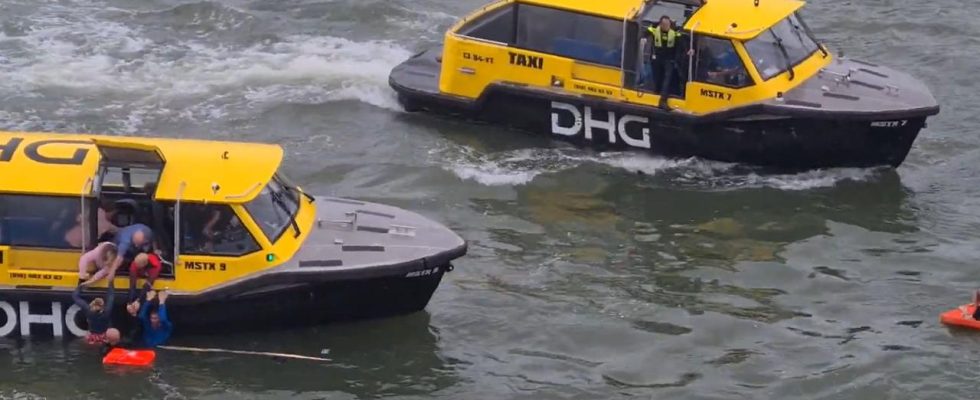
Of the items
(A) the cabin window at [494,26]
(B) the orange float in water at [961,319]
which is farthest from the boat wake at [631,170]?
(B) the orange float in water at [961,319]


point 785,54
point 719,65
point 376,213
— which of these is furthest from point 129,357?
point 785,54

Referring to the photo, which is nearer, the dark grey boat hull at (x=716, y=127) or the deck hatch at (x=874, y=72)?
the dark grey boat hull at (x=716, y=127)

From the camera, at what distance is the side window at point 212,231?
1405cm

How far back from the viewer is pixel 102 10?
25.8 m

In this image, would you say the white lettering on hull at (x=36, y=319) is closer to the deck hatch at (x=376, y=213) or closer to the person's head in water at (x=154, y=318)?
the person's head in water at (x=154, y=318)

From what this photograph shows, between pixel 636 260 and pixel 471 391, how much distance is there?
349 centimetres

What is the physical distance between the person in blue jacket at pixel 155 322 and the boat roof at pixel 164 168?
0.90 meters

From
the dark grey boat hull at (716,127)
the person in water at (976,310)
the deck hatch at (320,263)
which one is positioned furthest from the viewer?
the dark grey boat hull at (716,127)

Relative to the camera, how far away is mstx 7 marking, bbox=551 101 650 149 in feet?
65.1

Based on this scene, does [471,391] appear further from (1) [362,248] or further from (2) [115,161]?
(2) [115,161]

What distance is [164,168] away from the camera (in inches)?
558

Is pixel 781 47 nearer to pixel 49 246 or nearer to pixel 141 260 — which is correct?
pixel 141 260

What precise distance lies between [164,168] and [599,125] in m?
7.28

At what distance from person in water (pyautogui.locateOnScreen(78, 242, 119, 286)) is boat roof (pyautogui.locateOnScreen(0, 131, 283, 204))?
0.52 meters
